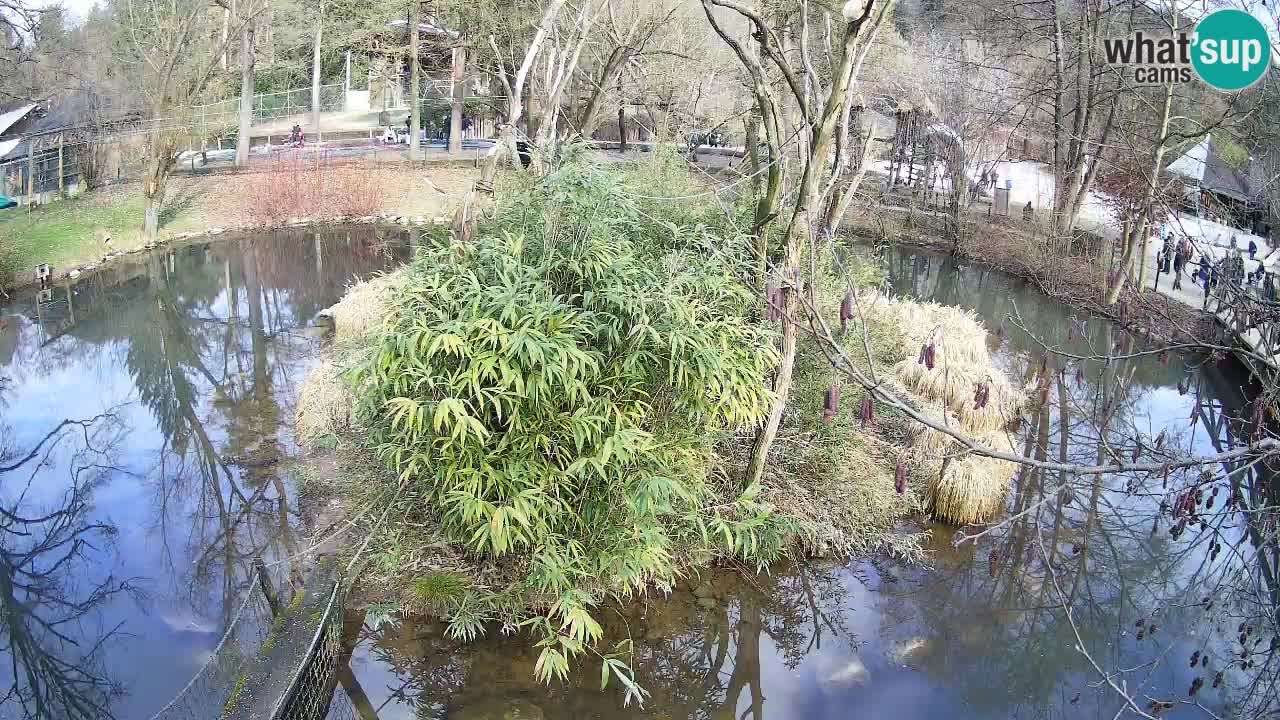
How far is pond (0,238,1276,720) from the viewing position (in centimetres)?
578

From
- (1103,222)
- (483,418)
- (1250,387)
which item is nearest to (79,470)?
(483,418)

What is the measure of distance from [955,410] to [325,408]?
5.52m

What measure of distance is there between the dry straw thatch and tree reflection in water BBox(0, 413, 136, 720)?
5.33m

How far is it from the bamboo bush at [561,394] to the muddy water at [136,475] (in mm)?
1928

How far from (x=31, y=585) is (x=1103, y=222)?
55.9ft

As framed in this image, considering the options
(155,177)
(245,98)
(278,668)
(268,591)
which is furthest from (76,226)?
(278,668)

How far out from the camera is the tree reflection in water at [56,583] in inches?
230

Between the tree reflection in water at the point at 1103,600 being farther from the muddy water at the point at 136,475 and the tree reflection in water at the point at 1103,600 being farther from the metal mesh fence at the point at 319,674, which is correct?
the muddy water at the point at 136,475

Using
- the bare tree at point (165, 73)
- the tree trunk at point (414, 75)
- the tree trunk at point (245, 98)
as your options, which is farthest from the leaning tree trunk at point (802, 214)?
the tree trunk at point (245, 98)

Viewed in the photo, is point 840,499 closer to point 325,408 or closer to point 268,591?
point 268,591

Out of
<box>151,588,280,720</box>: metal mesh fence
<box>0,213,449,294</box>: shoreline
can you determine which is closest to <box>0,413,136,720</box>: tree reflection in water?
<box>151,588,280,720</box>: metal mesh fence

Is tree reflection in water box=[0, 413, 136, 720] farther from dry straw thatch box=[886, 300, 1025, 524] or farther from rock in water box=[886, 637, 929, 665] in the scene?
dry straw thatch box=[886, 300, 1025, 524]

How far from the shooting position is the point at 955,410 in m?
8.73

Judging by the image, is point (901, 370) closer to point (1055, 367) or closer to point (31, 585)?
point (1055, 367)
